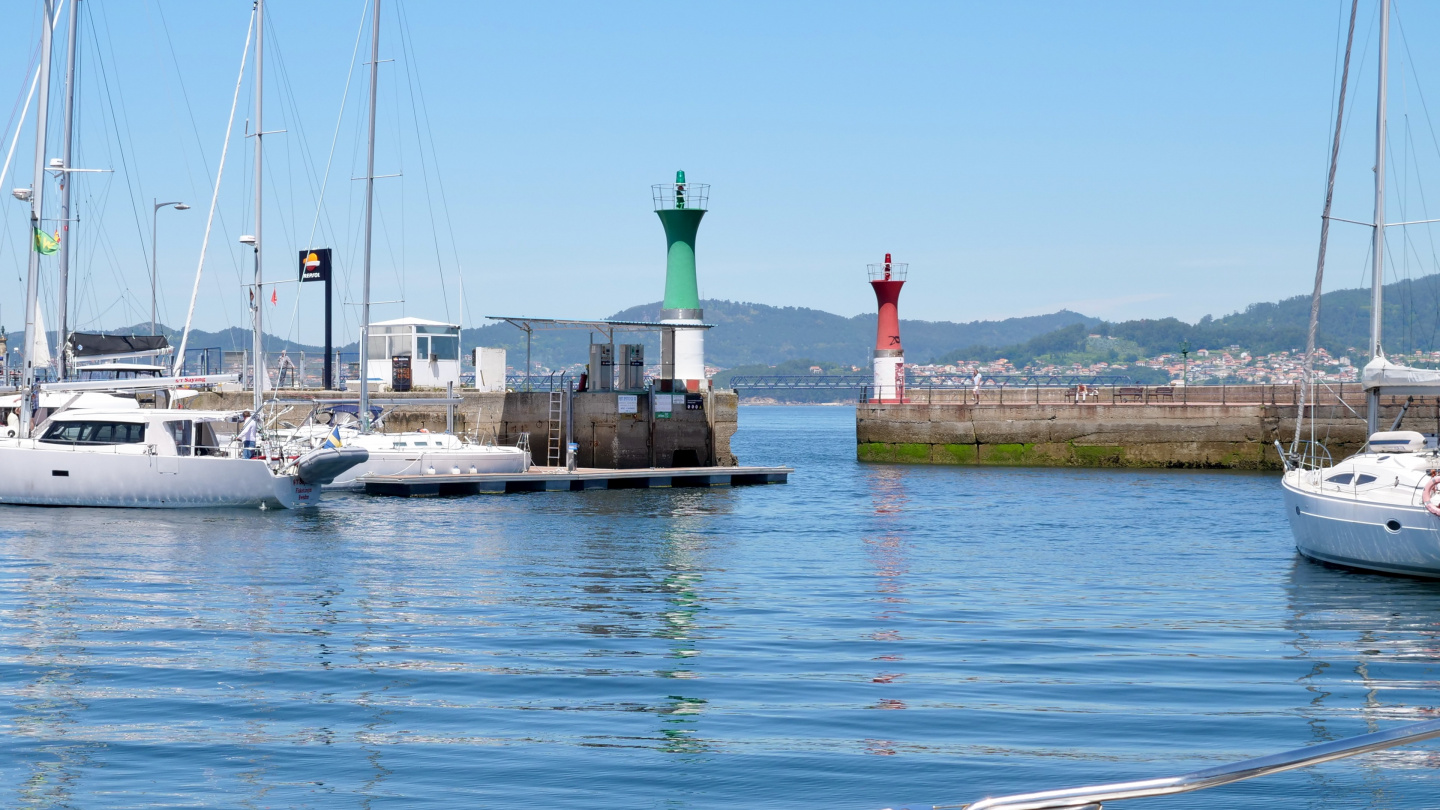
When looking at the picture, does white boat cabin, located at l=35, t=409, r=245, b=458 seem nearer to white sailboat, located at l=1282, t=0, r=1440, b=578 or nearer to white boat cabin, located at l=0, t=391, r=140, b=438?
white boat cabin, located at l=0, t=391, r=140, b=438

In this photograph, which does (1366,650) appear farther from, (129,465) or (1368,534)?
(129,465)

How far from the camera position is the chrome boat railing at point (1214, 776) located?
571 cm

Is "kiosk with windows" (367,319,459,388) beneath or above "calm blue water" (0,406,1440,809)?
above

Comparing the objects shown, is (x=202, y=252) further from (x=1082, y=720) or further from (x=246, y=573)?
(x=1082, y=720)

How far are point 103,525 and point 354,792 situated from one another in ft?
71.6

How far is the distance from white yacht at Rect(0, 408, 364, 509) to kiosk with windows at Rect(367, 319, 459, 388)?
19346 millimetres

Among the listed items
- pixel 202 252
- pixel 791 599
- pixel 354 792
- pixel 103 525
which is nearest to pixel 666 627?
pixel 791 599

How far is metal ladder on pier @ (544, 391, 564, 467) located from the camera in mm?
45094

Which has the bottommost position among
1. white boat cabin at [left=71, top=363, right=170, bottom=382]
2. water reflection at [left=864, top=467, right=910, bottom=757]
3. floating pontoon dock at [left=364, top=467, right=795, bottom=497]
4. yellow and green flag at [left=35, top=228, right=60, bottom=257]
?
water reflection at [left=864, top=467, right=910, bottom=757]

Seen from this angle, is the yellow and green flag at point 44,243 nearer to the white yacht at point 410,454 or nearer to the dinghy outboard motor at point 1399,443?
the white yacht at point 410,454

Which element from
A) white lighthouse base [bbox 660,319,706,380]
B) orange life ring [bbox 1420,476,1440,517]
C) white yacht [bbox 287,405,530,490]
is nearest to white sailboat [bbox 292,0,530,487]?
white yacht [bbox 287,405,530,490]

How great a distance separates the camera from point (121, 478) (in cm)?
3172

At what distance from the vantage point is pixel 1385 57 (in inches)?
1162

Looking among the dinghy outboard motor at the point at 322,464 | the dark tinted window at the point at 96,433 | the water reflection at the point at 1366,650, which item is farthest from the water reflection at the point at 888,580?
the dark tinted window at the point at 96,433
